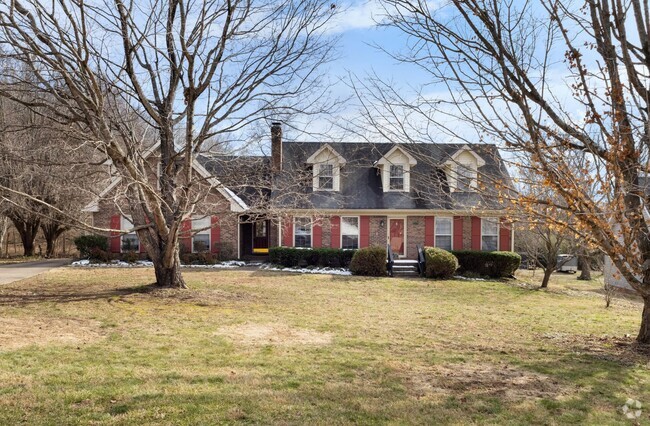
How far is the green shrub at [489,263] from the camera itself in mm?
19188

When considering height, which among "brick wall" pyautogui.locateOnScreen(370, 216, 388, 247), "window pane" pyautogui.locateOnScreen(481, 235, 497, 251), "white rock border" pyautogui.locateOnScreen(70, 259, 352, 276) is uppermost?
"brick wall" pyautogui.locateOnScreen(370, 216, 388, 247)

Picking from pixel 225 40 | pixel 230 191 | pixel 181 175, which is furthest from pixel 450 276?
pixel 225 40

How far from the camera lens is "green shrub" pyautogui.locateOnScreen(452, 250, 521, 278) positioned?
19.2m

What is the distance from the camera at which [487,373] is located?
5.90m

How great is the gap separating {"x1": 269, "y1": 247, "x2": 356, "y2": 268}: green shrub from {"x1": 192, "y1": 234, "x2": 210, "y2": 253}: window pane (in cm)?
348

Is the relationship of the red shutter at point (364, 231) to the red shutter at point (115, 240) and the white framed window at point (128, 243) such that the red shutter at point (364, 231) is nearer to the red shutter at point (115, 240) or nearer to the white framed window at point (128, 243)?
the white framed window at point (128, 243)

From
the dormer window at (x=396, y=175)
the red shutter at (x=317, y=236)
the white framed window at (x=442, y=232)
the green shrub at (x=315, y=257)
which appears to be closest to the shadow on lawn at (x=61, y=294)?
the green shrub at (x=315, y=257)

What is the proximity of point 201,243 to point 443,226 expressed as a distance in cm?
1068

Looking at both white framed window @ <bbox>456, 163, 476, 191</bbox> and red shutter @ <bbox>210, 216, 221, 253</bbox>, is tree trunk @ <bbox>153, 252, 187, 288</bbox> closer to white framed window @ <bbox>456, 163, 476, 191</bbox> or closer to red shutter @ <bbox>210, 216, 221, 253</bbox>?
white framed window @ <bbox>456, 163, 476, 191</bbox>

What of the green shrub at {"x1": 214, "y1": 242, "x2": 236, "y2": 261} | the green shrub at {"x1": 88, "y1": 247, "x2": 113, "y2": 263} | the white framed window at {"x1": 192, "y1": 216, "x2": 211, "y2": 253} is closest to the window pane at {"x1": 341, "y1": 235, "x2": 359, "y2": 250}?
the green shrub at {"x1": 214, "y1": 242, "x2": 236, "y2": 261}

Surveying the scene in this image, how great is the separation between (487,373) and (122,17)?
367 inches

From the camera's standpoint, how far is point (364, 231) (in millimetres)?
22141

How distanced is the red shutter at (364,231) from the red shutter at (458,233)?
12.7ft

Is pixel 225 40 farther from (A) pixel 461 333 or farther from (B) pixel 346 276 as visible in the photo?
(B) pixel 346 276
